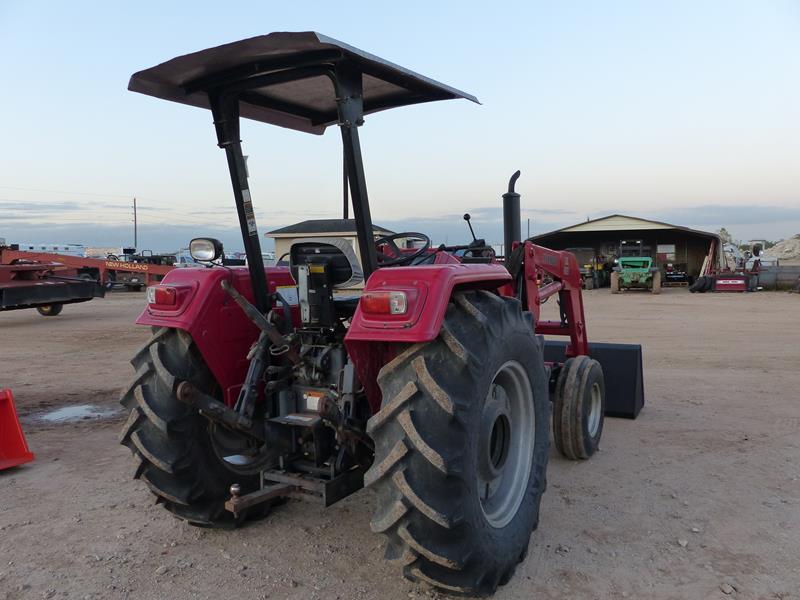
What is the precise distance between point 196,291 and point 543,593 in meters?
2.30

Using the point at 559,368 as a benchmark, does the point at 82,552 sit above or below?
below

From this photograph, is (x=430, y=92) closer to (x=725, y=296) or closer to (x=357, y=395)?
(x=357, y=395)

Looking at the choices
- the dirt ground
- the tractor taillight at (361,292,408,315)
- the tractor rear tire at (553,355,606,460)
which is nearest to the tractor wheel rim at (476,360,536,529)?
the dirt ground

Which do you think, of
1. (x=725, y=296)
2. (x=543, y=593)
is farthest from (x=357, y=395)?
(x=725, y=296)

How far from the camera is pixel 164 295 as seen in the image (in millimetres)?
3479

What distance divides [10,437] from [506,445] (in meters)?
3.82

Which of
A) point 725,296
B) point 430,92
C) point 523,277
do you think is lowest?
point 725,296

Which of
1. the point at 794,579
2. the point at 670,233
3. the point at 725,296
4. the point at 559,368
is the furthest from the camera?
the point at 670,233

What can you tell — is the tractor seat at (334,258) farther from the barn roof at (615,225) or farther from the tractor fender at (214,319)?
the barn roof at (615,225)

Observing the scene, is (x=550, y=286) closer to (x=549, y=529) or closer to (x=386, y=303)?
(x=549, y=529)

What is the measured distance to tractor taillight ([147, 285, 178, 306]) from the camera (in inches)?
136

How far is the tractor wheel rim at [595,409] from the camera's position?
5141 mm

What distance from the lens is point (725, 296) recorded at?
22578mm

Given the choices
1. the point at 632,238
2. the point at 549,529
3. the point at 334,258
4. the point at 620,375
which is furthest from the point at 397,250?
the point at 632,238
